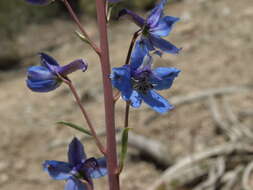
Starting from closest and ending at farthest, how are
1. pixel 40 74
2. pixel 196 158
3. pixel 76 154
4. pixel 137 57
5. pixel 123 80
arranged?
1. pixel 123 80
2. pixel 137 57
3. pixel 40 74
4. pixel 76 154
5. pixel 196 158

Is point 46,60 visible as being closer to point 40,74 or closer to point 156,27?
point 40,74

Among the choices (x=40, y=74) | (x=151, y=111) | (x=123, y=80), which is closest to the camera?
(x=123, y=80)

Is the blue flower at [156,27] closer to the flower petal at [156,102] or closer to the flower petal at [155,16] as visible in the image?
the flower petal at [155,16]

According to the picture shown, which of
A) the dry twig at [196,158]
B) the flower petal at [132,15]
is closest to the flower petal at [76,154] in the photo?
the flower petal at [132,15]

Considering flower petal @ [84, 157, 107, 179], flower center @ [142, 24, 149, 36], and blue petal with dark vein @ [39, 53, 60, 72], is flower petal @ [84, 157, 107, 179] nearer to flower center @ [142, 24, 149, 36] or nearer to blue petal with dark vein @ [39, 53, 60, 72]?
blue petal with dark vein @ [39, 53, 60, 72]

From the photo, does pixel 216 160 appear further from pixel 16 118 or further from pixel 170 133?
pixel 16 118

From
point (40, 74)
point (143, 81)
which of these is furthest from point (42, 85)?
point (143, 81)

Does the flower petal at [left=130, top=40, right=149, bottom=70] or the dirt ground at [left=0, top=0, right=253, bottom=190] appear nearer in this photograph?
the flower petal at [left=130, top=40, right=149, bottom=70]

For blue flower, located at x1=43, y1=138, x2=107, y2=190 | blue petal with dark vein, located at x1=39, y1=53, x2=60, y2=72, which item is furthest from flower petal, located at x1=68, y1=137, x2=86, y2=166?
blue petal with dark vein, located at x1=39, y1=53, x2=60, y2=72
